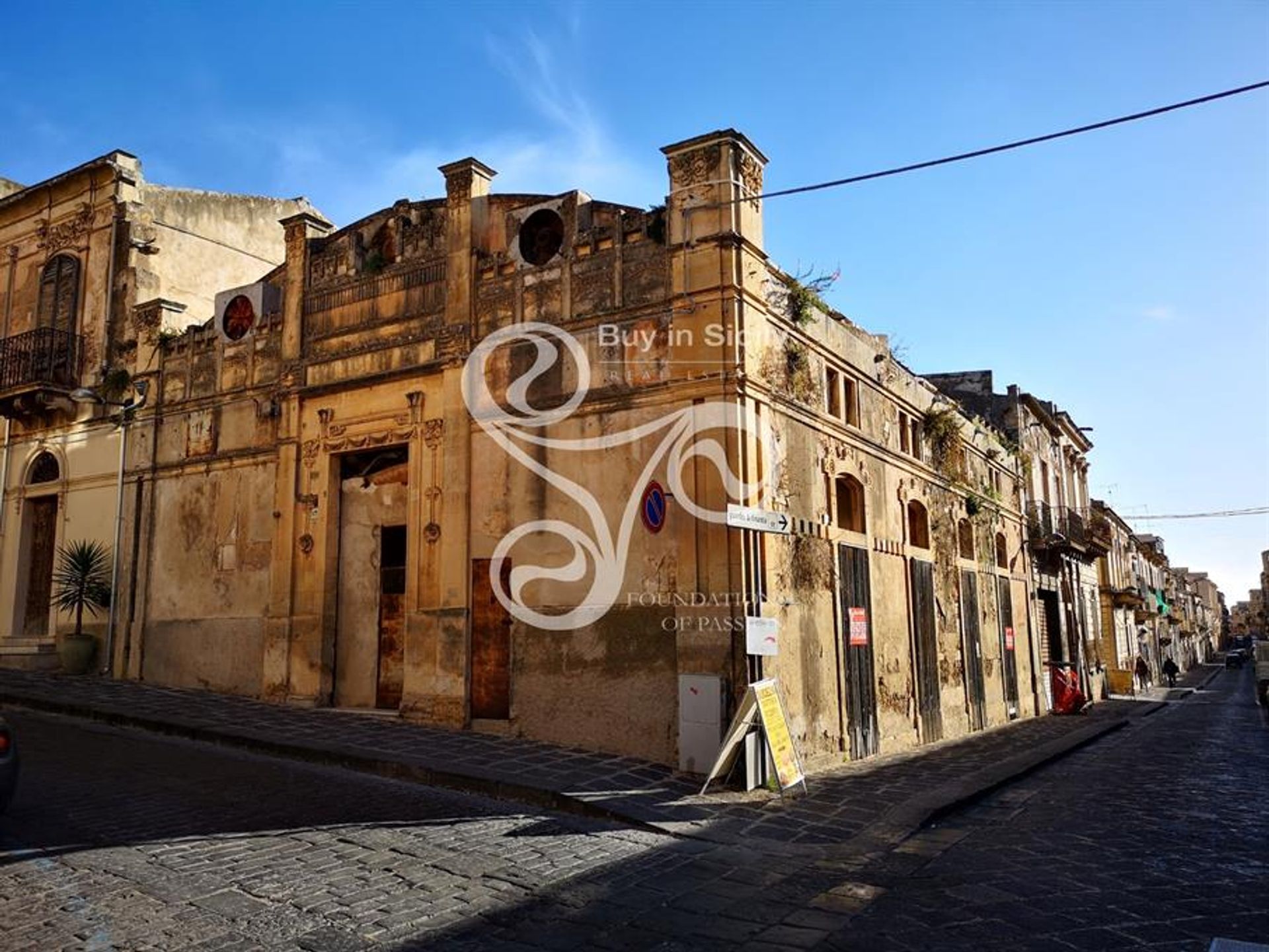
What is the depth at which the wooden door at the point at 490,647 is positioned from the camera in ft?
36.9

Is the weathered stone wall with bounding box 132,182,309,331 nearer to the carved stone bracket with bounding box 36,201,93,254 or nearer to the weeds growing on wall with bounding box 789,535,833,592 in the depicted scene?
the carved stone bracket with bounding box 36,201,93,254

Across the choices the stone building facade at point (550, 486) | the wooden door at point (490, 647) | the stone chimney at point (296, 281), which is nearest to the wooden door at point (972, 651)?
the stone building facade at point (550, 486)

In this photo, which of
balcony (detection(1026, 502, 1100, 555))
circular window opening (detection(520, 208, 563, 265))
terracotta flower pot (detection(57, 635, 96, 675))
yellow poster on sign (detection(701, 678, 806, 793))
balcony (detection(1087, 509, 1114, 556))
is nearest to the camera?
yellow poster on sign (detection(701, 678, 806, 793))

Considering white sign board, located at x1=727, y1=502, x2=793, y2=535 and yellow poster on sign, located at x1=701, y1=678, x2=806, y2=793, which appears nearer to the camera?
yellow poster on sign, located at x1=701, y1=678, x2=806, y2=793

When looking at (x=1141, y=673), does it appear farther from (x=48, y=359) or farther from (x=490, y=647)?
(x=48, y=359)

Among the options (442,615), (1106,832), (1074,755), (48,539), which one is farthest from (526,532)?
(48,539)

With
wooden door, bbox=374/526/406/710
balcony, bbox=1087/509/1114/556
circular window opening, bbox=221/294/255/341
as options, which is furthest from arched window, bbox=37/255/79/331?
balcony, bbox=1087/509/1114/556

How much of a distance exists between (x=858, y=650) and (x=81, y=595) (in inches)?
505

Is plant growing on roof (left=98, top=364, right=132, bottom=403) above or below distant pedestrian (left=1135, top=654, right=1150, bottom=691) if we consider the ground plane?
above

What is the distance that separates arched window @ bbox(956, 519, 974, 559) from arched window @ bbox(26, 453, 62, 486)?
17238mm

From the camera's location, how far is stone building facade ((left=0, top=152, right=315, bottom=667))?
16750 mm

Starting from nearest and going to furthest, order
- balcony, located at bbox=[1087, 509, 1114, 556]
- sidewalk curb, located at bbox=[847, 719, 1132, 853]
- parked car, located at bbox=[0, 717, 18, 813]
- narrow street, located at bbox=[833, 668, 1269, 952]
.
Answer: narrow street, located at bbox=[833, 668, 1269, 952] < parked car, located at bbox=[0, 717, 18, 813] < sidewalk curb, located at bbox=[847, 719, 1132, 853] < balcony, located at bbox=[1087, 509, 1114, 556]

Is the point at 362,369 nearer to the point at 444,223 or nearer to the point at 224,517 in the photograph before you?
the point at 444,223

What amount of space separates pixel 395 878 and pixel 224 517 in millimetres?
10276
